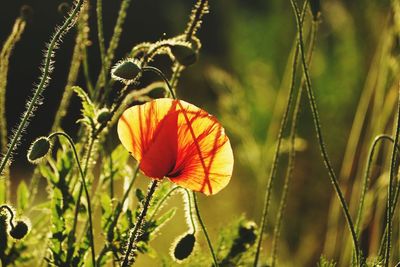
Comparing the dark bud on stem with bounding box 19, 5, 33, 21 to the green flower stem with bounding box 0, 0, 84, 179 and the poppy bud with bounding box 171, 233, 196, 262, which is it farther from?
the poppy bud with bounding box 171, 233, 196, 262

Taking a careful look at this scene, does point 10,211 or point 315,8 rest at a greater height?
point 315,8

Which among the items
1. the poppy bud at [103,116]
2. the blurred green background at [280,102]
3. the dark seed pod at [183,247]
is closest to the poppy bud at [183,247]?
the dark seed pod at [183,247]

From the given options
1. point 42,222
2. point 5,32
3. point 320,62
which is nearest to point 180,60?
point 42,222

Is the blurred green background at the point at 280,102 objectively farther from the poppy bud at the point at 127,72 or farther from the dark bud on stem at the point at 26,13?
the poppy bud at the point at 127,72

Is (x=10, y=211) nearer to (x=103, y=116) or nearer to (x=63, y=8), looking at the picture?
(x=103, y=116)

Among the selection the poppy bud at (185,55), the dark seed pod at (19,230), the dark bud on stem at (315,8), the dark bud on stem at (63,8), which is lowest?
the dark seed pod at (19,230)

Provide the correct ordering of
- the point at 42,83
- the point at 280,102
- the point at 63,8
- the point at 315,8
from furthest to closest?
the point at 280,102
the point at 63,8
the point at 315,8
the point at 42,83

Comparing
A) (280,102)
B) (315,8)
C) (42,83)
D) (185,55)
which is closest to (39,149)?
(42,83)

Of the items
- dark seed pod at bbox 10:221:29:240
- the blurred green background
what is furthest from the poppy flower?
the blurred green background
